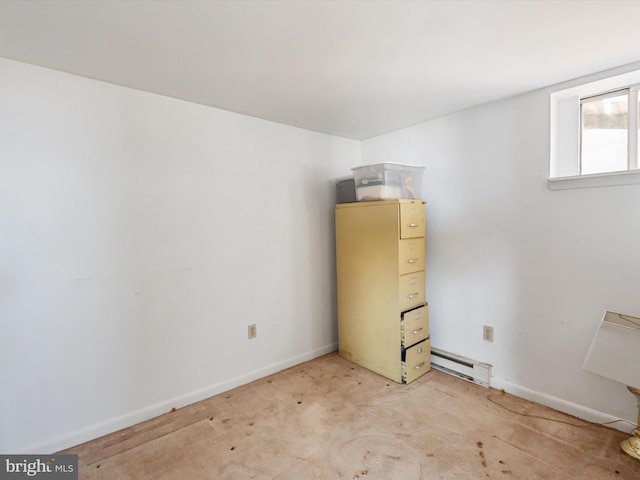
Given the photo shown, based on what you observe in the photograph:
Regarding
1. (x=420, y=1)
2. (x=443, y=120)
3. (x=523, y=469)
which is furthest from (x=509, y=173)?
(x=523, y=469)

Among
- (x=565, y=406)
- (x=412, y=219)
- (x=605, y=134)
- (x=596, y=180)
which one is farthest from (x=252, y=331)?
(x=605, y=134)

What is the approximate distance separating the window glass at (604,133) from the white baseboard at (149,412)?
2.54 m

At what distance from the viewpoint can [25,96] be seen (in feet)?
5.19

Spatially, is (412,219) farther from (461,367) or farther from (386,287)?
(461,367)

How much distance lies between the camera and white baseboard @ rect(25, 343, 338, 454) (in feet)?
5.44

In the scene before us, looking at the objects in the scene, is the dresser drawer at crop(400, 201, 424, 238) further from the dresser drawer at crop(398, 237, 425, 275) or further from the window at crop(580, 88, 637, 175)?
the window at crop(580, 88, 637, 175)

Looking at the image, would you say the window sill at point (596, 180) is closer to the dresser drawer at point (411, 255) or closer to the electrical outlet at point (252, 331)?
the dresser drawer at point (411, 255)

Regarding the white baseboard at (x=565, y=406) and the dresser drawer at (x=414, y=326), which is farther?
the dresser drawer at (x=414, y=326)

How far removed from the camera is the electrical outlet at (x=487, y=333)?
7.43 feet

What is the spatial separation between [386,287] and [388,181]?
83 centimetres

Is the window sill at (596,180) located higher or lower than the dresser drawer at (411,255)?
higher

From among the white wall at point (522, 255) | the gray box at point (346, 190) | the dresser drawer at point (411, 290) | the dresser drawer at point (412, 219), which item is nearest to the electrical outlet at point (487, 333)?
the white wall at point (522, 255)

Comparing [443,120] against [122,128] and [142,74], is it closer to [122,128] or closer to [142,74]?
[142,74]

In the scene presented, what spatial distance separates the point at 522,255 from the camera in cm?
209
